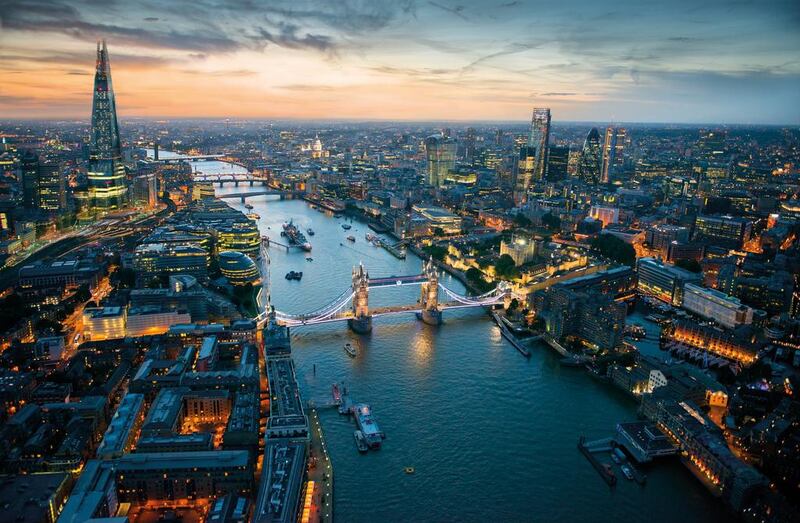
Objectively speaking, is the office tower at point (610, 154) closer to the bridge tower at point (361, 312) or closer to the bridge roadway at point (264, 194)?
the bridge roadway at point (264, 194)

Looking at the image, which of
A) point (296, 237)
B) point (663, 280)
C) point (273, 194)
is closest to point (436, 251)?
point (296, 237)

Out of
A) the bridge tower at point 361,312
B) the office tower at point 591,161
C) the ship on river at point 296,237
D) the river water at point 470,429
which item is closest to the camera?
the river water at point 470,429

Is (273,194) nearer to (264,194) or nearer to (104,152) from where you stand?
(264,194)

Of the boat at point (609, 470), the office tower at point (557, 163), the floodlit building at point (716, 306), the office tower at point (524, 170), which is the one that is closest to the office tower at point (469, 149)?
the office tower at point (557, 163)

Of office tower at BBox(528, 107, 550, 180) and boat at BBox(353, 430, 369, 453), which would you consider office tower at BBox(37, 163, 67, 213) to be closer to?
boat at BBox(353, 430, 369, 453)

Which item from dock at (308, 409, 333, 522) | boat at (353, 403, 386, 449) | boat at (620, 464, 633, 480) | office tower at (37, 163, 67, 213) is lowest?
dock at (308, 409, 333, 522)

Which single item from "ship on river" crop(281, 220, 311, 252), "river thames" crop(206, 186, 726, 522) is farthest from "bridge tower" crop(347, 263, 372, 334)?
"ship on river" crop(281, 220, 311, 252)
